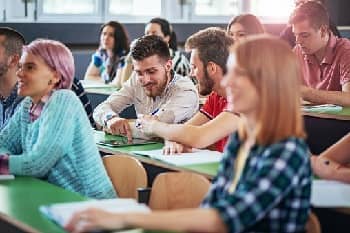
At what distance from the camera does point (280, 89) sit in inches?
75.4

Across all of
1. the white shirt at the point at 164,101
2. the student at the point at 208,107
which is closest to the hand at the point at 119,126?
the white shirt at the point at 164,101

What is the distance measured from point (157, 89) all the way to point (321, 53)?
1309 mm

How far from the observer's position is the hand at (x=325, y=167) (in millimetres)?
2860

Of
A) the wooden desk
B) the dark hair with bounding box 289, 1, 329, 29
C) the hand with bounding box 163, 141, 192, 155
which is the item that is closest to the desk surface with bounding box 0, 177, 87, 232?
the wooden desk

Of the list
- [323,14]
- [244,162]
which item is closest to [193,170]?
[244,162]

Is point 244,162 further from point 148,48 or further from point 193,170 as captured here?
point 148,48

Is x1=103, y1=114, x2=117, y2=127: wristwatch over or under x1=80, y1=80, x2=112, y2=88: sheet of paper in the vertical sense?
over

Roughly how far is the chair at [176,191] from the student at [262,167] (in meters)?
0.61

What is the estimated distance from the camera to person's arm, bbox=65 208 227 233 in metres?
1.87

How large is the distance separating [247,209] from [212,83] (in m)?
1.76

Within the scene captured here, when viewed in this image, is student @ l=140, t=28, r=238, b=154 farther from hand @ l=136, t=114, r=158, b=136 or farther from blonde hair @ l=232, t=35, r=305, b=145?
blonde hair @ l=232, t=35, r=305, b=145

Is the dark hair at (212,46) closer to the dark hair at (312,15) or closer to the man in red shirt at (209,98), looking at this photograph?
the man in red shirt at (209,98)

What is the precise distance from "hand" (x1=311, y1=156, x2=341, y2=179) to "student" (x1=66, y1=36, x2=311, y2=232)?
0.89 metres

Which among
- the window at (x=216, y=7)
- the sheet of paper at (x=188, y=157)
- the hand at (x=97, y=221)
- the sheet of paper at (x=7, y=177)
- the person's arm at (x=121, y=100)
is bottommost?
the sheet of paper at (x=7, y=177)
